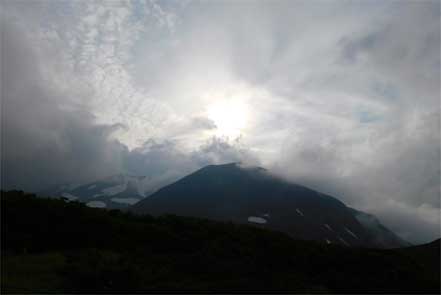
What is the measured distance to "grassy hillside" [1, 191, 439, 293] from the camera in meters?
19.1

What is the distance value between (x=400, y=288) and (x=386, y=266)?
346 centimetres

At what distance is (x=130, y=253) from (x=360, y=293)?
13572 millimetres

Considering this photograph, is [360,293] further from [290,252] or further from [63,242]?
[63,242]

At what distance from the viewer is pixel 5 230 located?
79.6ft

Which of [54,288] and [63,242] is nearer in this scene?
[54,288]

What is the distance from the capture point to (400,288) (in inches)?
833

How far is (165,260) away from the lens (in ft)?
78.5

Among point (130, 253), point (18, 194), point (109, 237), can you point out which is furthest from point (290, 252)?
point (18, 194)

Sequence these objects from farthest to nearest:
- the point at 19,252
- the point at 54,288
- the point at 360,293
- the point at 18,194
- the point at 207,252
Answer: the point at 18,194 → the point at 207,252 → the point at 19,252 → the point at 360,293 → the point at 54,288

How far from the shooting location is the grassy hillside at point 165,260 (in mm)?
19109

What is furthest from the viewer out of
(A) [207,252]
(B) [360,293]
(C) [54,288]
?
(A) [207,252]

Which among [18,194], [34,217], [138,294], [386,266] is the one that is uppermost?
[18,194]

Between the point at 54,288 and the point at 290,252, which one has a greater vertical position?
the point at 290,252

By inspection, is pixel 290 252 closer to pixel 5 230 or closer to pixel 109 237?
pixel 109 237
